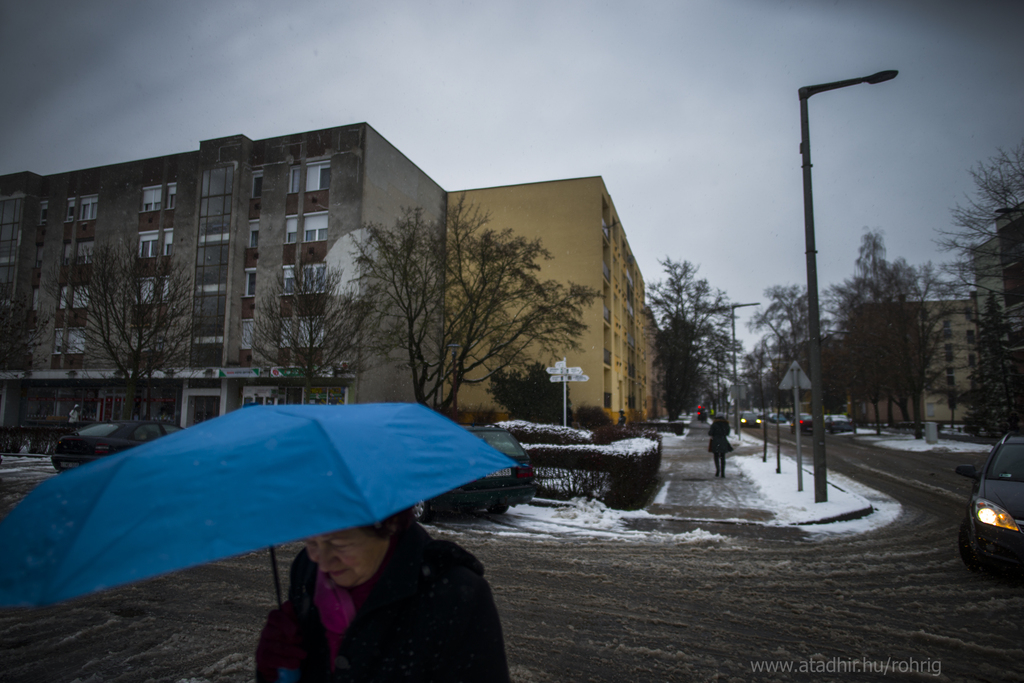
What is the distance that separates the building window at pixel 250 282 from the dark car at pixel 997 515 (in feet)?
109

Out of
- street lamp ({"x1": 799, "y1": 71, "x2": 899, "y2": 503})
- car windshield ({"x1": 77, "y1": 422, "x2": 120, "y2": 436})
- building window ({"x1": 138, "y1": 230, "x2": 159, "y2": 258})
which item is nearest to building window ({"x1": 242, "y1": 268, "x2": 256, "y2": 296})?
building window ({"x1": 138, "y1": 230, "x2": 159, "y2": 258})

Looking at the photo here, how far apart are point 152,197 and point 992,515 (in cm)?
4243

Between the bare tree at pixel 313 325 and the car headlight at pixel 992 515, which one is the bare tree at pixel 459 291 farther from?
the car headlight at pixel 992 515

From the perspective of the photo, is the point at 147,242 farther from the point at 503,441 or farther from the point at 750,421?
the point at 750,421

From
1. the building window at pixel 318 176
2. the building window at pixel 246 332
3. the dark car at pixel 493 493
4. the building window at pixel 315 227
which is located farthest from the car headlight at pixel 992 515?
the building window at pixel 246 332

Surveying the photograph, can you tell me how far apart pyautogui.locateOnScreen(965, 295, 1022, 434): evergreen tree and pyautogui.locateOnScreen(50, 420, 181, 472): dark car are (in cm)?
4340

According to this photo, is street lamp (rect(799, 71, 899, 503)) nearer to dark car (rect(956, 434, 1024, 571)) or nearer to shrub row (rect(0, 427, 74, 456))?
dark car (rect(956, 434, 1024, 571))

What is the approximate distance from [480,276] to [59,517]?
1067 inches

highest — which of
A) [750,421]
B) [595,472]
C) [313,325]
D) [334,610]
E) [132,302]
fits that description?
[132,302]

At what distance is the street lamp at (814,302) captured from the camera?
10.2m

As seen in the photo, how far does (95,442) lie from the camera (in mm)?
13523

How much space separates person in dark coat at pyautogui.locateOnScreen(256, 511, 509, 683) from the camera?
1.64 metres

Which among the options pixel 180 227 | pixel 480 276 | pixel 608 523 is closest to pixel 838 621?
pixel 608 523

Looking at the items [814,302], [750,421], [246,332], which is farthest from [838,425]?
[246,332]
